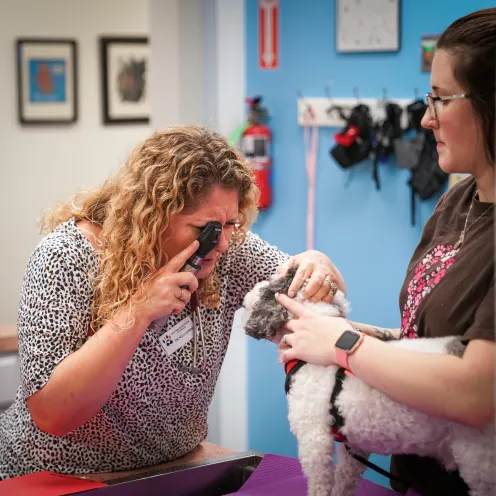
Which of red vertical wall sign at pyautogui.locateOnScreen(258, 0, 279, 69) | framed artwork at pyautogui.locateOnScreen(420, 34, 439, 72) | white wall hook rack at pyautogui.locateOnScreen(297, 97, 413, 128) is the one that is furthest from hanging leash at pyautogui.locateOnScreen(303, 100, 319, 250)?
framed artwork at pyautogui.locateOnScreen(420, 34, 439, 72)

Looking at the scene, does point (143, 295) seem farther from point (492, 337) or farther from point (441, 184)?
point (441, 184)

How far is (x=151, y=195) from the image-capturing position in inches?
69.9

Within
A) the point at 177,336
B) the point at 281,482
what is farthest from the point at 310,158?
the point at 281,482

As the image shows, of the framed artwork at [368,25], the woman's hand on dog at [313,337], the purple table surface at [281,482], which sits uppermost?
the framed artwork at [368,25]

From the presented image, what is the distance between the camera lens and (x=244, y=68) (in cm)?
401

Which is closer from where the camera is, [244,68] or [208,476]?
[208,476]

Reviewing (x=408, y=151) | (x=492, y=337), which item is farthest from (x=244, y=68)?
(x=492, y=337)

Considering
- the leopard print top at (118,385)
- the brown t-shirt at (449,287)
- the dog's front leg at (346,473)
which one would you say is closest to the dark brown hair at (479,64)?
the brown t-shirt at (449,287)

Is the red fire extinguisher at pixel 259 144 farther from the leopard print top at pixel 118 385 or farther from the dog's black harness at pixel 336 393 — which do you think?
the dog's black harness at pixel 336 393

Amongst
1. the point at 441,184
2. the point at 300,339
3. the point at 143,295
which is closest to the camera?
the point at 300,339

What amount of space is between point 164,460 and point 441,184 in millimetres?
1826

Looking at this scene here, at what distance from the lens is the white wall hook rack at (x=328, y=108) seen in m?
3.53

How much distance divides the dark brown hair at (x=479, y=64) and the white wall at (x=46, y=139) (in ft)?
13.7

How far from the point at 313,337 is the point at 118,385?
599 mm
